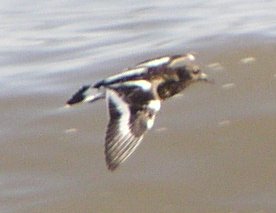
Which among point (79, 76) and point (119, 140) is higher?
point (119, 140)

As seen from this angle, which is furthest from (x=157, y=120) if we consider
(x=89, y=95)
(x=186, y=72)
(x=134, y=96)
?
(x=134, y=96)

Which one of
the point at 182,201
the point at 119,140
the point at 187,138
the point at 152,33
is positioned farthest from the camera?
the point at 152,33

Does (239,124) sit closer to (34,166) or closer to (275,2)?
(34,166)

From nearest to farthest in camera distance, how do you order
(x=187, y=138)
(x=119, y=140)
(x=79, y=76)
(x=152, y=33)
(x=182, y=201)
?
(x=119, y=140) → (x=182, y=201) → (x=187, y=138) → (x=79, y=76) → (x=152, y=33)

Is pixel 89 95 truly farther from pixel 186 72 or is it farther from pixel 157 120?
pixel 157 120

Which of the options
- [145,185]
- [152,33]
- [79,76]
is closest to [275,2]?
[152,33]

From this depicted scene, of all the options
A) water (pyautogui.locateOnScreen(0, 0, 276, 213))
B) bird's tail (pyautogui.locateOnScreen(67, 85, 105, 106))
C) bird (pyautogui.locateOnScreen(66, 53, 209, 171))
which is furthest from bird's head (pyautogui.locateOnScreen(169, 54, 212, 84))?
water (pyautogui.locateOnScreen(0, 0, 276, 213))

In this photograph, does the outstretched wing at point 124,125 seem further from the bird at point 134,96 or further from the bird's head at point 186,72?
the bird's head at point 186,72

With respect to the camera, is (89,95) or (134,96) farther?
(89,95)
